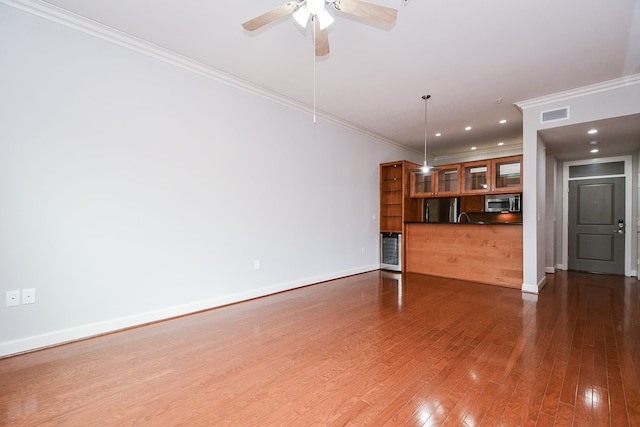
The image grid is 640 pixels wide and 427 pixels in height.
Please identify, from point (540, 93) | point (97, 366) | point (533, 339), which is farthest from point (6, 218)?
point (540, 93)

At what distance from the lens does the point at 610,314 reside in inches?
→ 138

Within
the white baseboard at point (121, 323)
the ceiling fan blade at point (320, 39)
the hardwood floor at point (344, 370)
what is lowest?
the hardwood floor at point (344, 370)

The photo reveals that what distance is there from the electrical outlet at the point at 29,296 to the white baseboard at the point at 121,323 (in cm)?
30

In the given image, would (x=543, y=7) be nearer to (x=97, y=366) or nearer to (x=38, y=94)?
(x=38, y=94)

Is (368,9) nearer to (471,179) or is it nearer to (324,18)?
(324,18)

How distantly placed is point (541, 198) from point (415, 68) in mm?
3255

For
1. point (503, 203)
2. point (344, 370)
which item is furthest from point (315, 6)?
point (503, 203)

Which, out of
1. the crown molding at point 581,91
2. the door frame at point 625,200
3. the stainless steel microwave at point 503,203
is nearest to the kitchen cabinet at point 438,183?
the stainless steel microwave at point 503,203

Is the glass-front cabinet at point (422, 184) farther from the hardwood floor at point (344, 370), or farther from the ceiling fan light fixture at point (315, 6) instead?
the ceiling fan light fixture at point (315, 6)

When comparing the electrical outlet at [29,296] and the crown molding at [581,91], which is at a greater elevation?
the crown molding at [581,91]

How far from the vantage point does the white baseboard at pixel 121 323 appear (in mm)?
2438

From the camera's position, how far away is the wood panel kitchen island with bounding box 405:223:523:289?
4.86 metres

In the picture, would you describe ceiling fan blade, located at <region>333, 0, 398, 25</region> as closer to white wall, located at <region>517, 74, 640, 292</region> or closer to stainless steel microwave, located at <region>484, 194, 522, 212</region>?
white wall, located at <region>517, 74, 640, 292</region>

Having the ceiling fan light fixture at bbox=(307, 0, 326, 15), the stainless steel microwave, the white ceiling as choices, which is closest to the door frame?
the stainless steel microwave
